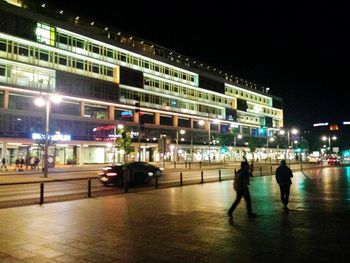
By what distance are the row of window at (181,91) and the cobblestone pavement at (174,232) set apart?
196 ft

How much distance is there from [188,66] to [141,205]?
236 ft

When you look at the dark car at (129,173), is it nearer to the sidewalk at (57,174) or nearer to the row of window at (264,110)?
the sidewalk at (57,174)

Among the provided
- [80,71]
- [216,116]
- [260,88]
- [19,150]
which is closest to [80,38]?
[80,71]

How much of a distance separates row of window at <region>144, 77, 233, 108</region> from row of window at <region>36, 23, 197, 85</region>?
206 cm

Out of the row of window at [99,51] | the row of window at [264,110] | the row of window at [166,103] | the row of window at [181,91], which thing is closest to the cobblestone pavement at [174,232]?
the row of window at [99,51]

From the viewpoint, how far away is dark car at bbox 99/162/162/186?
71.8 ft

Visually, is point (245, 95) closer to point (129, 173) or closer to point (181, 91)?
point (181, 91)

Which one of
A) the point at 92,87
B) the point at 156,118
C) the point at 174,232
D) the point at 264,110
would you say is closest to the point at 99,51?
the point at 92,87

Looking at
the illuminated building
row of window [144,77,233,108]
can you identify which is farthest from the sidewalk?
row of window [144,77,233,108]

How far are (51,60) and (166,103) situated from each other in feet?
89.0

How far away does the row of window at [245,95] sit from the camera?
99.4 metres

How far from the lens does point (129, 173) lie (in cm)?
2206

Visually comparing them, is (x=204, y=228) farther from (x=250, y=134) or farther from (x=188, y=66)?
(x=250, y=134)

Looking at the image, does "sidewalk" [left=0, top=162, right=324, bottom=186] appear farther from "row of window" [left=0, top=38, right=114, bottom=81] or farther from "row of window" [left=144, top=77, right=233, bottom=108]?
"row of window" [left=144, top=77, right=233, bottom=108]
